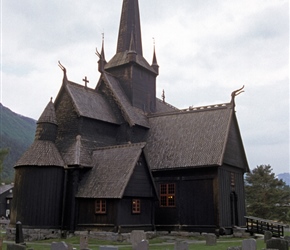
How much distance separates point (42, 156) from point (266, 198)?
99.3ft

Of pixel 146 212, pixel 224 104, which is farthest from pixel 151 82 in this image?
pixel 146 212

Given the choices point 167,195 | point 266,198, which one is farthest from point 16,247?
point 266,198

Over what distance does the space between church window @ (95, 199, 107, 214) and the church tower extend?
12.0 m

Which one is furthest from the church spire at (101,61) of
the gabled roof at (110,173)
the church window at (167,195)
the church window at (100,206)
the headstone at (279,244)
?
the headstone at (279,244)

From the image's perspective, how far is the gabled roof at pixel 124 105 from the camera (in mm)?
32375

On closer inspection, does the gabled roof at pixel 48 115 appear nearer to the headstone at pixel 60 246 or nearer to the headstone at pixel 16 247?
the headstone at pixel 16 247

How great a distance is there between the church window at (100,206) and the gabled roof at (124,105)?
25.9ft

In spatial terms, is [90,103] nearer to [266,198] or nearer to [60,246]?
[60,246]

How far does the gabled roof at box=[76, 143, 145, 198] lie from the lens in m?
25.3

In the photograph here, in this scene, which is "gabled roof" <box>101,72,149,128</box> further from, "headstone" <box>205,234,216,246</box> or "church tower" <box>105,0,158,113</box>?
"headstone" <box>205,234,216,246</box>

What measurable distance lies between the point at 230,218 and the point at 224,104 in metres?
9.08

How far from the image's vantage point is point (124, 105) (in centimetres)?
3316

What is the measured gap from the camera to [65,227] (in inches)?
1065

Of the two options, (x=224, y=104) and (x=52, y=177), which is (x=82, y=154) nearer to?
(x=52, y=177)
